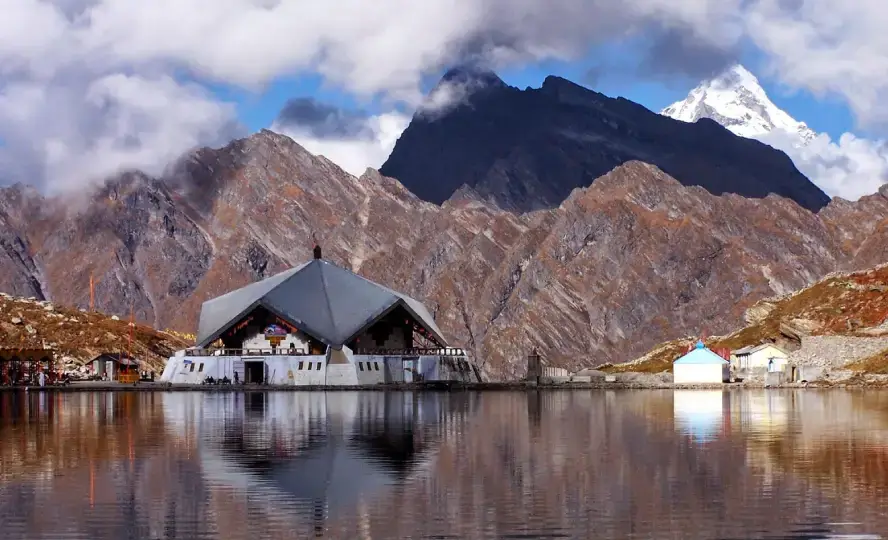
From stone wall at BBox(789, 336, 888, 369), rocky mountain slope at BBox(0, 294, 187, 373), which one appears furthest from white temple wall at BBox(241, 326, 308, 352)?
stone wall at BBox(789, 336, 888, 369)

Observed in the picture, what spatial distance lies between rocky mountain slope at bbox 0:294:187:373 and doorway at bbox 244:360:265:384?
3419 cm

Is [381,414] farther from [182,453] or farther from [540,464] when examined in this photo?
[540,464]

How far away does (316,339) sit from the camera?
5025 inches

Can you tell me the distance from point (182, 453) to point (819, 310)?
462 feet

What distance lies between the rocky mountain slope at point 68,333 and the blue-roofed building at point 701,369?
6533 centimetres

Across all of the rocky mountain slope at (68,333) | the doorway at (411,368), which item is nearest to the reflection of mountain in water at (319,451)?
the doorway at (411,368)

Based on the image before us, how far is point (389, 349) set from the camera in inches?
5231

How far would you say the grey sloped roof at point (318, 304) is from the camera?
422 feet

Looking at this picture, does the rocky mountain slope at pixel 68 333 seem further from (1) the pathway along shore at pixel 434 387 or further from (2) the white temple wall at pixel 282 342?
(1) the pathway along shore at pixel 434 387

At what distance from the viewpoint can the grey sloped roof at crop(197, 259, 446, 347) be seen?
5064 inches

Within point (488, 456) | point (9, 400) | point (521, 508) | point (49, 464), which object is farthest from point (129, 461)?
point (9, 400)

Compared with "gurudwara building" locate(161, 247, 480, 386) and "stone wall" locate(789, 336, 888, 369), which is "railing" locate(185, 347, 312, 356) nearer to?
"gurudwara building" locate(161, 247, 480, 386)

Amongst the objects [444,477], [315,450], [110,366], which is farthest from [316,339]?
[444,477]

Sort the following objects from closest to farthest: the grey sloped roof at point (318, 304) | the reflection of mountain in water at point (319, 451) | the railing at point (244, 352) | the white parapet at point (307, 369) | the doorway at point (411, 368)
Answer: the reflection of mountain in water at point (319, 451)
the white parapet at point (307, 369)
the doorway at point (411, 368)
the railing at point (244, 352)
the grey sloped roof at point (318, 304)
